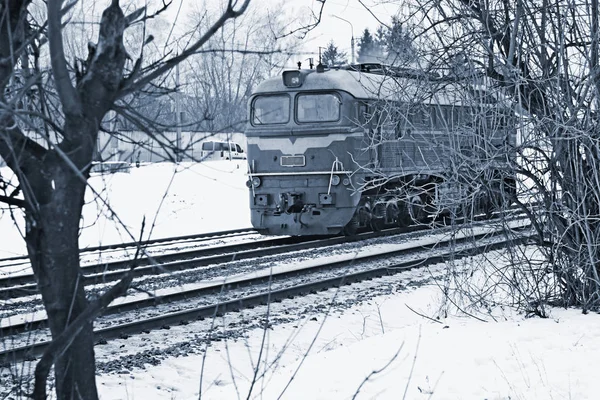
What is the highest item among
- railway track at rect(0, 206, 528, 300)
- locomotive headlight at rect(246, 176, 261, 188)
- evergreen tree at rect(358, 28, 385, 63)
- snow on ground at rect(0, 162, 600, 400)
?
evergreen tree at rect(358, 28, 385, 63)

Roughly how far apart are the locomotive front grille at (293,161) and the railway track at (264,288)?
2400mm

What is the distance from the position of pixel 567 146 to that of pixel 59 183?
5.47m

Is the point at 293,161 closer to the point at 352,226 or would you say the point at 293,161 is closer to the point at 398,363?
the point at 352,226

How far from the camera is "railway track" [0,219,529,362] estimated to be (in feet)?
26.9

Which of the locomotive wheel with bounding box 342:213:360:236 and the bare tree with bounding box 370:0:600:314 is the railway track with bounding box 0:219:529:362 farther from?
the locomotive wheel with bounding box 342:213:360:236

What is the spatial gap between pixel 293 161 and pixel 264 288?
522 centimetres

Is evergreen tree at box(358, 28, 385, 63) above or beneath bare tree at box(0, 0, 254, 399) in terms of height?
above

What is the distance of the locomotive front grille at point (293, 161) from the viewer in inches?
611

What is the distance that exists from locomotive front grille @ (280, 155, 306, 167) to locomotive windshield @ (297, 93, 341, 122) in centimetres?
71

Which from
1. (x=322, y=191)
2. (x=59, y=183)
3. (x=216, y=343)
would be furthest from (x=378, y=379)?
(x=322, y=191)

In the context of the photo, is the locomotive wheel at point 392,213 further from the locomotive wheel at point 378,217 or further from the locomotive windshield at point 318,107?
the locomotive windshield at point 318,107

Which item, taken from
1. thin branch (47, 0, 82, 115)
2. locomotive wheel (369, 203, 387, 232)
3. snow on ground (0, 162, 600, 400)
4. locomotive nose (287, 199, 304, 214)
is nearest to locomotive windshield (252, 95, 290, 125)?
locomotive nose (287, 199, 304, 214)

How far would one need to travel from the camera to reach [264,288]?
10.7 metres

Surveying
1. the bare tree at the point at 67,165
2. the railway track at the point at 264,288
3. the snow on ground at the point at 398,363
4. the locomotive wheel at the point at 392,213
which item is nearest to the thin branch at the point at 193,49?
the bare tree at the point at 67,165
